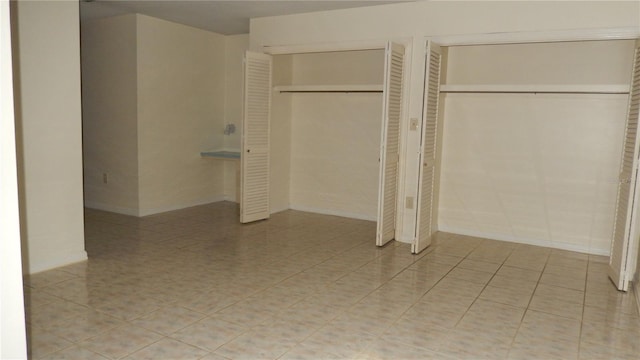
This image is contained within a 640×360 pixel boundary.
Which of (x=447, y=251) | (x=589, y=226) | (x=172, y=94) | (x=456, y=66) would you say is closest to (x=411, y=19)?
(x=456, y=66)

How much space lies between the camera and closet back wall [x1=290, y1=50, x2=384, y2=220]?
19.3 feet

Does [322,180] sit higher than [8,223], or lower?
lower

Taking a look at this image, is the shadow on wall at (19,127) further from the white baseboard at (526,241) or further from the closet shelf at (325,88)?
the white baseboard at (526,241)

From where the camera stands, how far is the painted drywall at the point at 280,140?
6.00 metres

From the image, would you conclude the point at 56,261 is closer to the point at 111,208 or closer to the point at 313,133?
the point at 111,208

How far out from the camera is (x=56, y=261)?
12.8ft

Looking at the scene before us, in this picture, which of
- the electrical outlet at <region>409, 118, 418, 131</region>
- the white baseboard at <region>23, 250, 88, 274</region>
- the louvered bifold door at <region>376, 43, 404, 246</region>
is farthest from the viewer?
the electrical outlet at <region>409, 118, 418, 131</region>

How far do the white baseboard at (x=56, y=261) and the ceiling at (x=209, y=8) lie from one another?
2660 mm

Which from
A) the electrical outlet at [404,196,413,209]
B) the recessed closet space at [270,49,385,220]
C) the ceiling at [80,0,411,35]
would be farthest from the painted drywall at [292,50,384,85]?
the electrical outlet at [404,196,413,209]

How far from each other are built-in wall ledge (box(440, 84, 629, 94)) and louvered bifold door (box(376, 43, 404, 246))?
0.55 meters

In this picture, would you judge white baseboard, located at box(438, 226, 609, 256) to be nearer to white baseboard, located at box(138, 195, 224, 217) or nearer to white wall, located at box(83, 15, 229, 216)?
white baseboard, located at box(138, 195, 224, 217)

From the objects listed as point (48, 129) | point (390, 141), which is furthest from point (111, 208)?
point (390, 141)

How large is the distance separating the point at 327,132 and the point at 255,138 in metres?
1.05

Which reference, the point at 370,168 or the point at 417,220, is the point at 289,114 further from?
the point at 417,220
